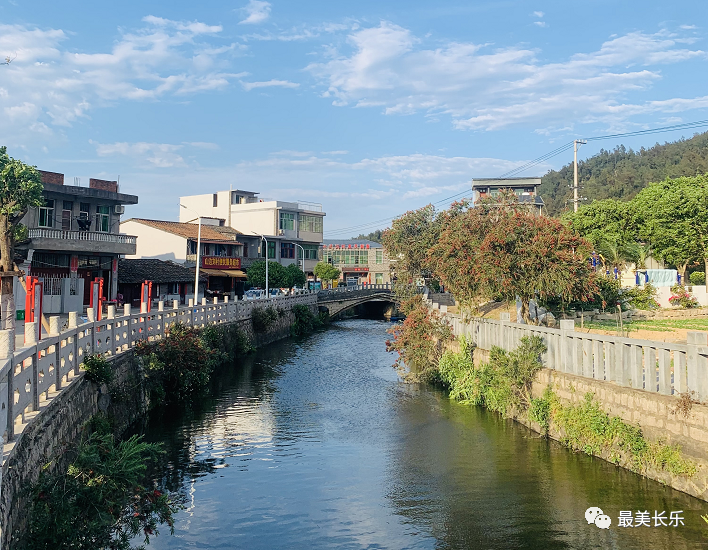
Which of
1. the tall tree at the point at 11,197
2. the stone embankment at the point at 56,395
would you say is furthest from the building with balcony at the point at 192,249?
the stone embankment at the point at 56,395

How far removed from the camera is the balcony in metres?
37.4

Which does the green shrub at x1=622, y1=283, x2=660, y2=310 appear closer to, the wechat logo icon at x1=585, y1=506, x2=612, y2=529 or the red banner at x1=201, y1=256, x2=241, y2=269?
the wechat logo icon at x1=585, y1=506, x2=612, y2=529

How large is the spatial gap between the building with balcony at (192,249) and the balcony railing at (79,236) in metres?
14.8

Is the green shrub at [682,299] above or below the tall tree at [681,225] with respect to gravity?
below

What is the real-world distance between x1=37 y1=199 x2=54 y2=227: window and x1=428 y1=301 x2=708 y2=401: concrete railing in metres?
31.1

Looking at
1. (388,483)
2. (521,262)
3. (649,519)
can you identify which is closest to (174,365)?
(388,483)

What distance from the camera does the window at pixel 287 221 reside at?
79438 millimetres

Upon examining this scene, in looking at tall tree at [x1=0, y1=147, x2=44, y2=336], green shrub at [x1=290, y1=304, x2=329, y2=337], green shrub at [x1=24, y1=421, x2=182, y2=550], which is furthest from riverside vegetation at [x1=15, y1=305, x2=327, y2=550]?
green shrub at [x1=290, y1=304, x2=329, y2=337]

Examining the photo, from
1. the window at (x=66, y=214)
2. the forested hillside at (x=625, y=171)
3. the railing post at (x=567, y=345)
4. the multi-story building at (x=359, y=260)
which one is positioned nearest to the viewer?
the railing post at (x=567, y=345)

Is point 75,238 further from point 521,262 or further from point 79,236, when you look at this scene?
point 521,262

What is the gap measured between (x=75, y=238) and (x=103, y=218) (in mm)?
4918

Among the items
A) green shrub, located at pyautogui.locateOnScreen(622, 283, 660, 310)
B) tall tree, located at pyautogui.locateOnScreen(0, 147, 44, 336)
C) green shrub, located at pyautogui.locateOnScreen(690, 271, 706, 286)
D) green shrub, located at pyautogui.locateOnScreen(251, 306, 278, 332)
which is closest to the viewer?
tall tree, located at pyautogui.locateOnScreen(0, 147, 44, 336)

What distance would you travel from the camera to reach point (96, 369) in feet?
53.9

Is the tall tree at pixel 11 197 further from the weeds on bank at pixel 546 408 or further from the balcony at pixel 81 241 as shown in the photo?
the weeds on bank at pixel 546 408
